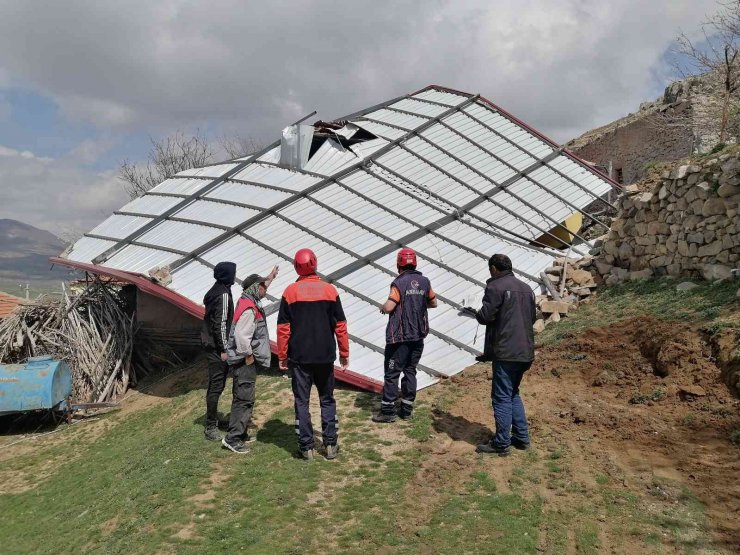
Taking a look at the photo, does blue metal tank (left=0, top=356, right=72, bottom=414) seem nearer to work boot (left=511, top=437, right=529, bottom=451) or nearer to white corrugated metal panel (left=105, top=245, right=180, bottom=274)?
white corrugated metal panel (left=105, top=245, right=180, bottom=274)

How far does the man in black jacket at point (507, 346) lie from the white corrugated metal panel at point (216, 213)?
7303 mm

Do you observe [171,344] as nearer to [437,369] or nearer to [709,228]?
[437,369]

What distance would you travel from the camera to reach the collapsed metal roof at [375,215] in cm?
971

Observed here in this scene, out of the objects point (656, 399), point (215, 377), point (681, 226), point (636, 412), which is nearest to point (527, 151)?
point (681, 226)

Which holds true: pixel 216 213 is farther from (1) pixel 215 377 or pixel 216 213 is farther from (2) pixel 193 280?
(1) pixel 215 377

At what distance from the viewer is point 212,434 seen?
6.68m

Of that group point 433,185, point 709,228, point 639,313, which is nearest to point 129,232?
point 433,185

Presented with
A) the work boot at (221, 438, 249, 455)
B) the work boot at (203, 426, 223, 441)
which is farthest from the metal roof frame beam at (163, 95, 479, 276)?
the work boot at (221, 438, 249, 455)

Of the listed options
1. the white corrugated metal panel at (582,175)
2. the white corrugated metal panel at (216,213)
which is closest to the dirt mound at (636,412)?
the white corrugated metal panel at (216,213)

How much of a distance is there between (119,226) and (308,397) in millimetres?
10481

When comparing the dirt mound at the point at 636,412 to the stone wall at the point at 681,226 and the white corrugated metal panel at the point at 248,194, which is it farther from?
the white corrugated metal panel at the point at 248,194

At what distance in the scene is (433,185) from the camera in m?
13.5

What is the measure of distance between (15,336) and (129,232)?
3.49 m

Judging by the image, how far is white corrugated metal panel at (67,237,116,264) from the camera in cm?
1280
